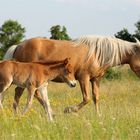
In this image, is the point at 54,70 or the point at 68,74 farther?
the point at 68,74

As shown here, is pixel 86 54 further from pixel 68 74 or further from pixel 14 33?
pixel 14 33

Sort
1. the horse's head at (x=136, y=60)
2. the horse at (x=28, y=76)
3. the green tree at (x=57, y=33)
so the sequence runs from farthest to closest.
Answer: the green tree at (x=57, y=33), the horse's head at (x=136, y=60), the horse at (x=28, y=76)

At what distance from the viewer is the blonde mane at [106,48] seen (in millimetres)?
12297

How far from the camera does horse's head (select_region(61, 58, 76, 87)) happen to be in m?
11.4

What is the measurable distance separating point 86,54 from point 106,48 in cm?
48

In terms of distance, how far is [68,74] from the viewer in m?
11.5

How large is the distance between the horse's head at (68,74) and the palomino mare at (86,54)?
68 centimetres

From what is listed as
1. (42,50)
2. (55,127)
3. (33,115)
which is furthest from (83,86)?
(55,127)

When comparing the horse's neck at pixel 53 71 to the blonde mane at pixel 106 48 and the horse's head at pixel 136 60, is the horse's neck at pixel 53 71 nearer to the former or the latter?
the blonde mane at pixel 106 48

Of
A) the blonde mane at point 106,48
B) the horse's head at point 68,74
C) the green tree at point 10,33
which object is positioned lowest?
the green tree at point 10,33

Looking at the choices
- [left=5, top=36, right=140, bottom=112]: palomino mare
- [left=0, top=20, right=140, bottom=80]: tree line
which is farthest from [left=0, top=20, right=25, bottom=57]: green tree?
[left=5, top=36, right=140, bottom=112]: palomino mare

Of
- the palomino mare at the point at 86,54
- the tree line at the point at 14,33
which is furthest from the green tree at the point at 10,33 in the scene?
the palomino mare at the point at 86,54

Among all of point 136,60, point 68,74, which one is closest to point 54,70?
point 68,74

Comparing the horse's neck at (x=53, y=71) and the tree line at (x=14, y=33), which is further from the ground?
the horse's neck at (x=53, y=71)
